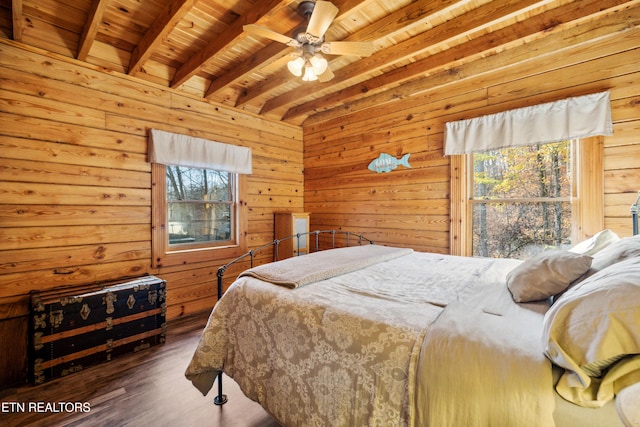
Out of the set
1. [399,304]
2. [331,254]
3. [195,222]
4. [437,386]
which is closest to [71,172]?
[195,222]

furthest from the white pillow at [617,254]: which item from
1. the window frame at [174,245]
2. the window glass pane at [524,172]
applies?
the window frame at [174,245]

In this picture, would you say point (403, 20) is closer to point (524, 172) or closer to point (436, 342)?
point (524, 172)

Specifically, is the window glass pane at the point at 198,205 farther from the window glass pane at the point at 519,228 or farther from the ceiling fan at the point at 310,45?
the window glass pane at the point at 519,228

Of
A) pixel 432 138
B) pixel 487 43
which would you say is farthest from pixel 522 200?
pixel 487 43

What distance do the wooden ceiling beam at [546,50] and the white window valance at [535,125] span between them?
0.41 m

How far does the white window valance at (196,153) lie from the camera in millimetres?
3033

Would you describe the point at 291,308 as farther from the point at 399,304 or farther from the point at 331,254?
the point at 331,254

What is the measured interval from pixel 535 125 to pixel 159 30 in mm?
3414

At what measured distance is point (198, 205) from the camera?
3.52m

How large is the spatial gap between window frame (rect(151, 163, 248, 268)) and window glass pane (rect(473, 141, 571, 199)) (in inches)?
116

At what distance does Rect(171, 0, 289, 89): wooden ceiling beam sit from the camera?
1.99m

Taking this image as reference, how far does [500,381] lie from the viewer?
→ 0.82 m

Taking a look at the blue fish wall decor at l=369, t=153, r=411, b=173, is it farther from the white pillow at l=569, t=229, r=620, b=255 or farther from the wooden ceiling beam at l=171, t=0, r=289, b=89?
the wooden ceiling beam at l=171, t=0, r=289, b=89

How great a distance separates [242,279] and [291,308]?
519 mm
